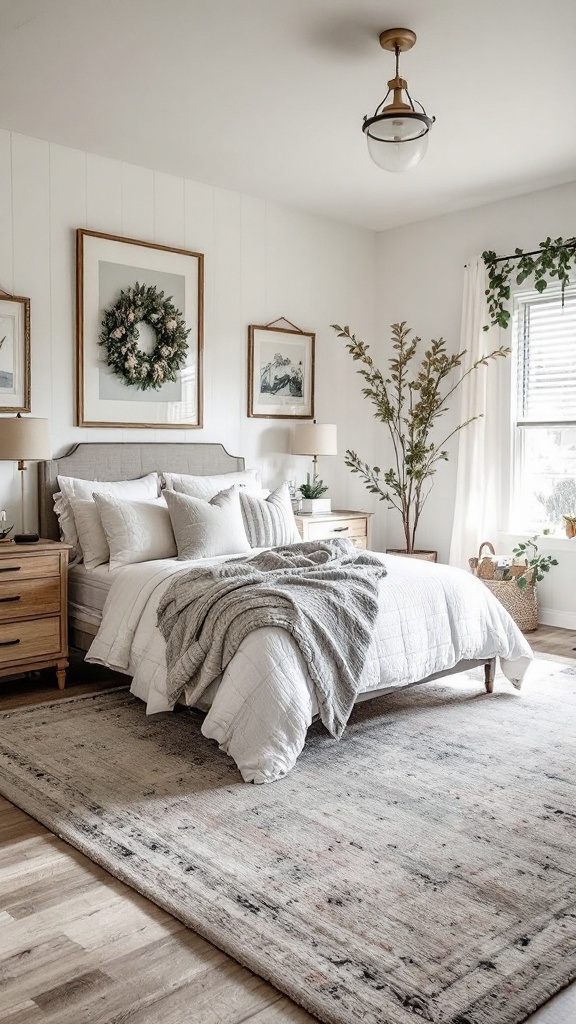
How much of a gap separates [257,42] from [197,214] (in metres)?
2.02

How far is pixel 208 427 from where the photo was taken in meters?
5.70

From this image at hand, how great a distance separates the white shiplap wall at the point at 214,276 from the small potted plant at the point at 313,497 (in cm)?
10

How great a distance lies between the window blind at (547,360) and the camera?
5637 mm

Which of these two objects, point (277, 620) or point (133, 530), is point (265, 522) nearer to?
point (133, 530)

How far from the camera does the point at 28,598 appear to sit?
421 cm

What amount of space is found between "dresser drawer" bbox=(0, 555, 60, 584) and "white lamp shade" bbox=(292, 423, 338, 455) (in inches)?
86.8

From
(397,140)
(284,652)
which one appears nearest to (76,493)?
(284,652)

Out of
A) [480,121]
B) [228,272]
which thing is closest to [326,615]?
[480,121]

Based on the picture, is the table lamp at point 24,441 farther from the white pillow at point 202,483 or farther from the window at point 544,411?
the window at point 544,411

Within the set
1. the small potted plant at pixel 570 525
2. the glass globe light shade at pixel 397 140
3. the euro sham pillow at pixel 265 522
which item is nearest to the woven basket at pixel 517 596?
the small potted plant at pixel 570 525

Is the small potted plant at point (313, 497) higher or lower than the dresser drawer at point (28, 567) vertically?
higher

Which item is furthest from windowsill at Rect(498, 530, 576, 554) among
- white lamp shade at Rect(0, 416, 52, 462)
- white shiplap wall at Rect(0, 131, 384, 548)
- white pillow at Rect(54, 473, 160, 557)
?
white lamp shade at Rect(0, 416, 52, 462)

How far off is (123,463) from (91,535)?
73 cm

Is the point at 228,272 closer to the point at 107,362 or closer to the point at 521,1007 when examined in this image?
the point at 107,362
